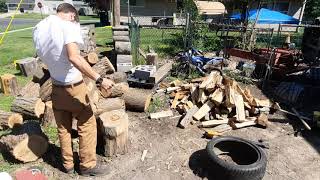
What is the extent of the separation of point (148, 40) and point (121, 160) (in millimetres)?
11128

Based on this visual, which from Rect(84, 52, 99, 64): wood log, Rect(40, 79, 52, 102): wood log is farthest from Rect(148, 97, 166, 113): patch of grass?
Rect(40, 79, 52, 102): wood log

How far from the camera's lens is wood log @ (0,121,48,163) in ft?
15.6

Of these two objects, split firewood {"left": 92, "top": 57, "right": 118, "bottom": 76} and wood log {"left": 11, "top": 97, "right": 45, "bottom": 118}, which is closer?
wood log {"left": 11, "top": 97, "right": 45, "bottom": 118}

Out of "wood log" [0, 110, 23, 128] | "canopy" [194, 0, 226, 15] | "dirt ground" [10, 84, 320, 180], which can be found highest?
"canopy" [194, 0, 226, 15]

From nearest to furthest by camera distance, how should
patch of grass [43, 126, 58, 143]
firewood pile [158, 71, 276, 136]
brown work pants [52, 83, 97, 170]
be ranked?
brown work pants [52, 83, 97, 170] < patch of grass [43, 126, 58, 143] < firewood pile [158, 71, 276, 136]

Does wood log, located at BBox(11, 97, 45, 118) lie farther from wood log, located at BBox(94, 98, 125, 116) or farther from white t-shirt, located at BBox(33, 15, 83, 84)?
white t-shirt, located at BBox(33, 15, 83, 84)

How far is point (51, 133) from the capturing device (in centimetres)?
582

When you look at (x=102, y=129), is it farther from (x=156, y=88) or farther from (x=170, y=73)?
(x=170, y=73)

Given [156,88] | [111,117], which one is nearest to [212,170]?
[111,117]

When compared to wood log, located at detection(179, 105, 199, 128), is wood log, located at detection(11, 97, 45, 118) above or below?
above

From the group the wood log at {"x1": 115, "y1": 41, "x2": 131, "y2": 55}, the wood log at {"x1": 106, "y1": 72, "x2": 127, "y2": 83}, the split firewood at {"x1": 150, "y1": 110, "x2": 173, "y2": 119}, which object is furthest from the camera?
the wood log at {"x1": 115, "y1": 41, "x2": 131, "y2": 55}

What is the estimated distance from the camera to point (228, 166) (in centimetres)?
458

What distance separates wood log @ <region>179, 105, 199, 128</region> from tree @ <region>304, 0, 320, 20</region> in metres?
27.5

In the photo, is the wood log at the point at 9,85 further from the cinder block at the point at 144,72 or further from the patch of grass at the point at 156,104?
the patch of grass at the point at 156,104
